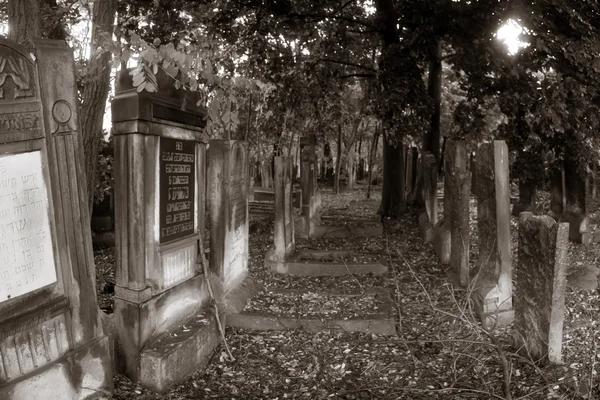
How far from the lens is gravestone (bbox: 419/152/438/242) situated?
9.71 meters

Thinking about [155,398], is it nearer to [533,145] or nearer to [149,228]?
[149,228]

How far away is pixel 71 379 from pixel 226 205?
8.93ft

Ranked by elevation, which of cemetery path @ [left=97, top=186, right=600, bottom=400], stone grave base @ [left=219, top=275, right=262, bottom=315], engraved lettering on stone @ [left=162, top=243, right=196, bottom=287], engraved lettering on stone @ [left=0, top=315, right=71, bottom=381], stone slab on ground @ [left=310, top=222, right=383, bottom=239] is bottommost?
cemetery path @ [left=97, top=186, right=600, bottom=400]

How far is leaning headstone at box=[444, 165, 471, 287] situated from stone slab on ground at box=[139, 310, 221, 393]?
12.1ft

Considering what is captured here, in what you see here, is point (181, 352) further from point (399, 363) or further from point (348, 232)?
point (348, 232)

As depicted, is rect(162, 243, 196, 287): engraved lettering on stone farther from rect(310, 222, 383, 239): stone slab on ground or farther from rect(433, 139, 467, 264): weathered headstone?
rect(310, 222, 383, 239): stone slab on ground

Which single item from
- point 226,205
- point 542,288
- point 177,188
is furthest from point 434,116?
point 177,188

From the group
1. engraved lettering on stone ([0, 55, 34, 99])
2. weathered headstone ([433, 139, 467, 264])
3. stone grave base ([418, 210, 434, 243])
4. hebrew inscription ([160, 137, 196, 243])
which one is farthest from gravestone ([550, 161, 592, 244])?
engraved lettering on stone ([0, 55, 34, 99])

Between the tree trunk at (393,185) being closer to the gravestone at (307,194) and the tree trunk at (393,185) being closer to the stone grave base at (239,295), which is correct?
the gravestone at (307,194)

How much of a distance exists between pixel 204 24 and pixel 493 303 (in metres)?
8.64

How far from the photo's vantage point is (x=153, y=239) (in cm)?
434

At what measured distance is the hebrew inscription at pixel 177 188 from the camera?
4.49m

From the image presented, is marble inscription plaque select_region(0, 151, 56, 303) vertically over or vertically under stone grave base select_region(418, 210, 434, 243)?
over

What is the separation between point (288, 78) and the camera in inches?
479
